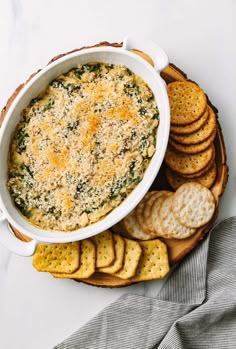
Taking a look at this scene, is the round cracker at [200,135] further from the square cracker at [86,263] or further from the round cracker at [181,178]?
the square cracker at [86,263]

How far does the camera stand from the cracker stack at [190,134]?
2.17 meters

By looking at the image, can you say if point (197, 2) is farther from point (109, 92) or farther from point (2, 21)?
point (2, 21)

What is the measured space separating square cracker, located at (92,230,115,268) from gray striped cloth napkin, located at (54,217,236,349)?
0.15 metres

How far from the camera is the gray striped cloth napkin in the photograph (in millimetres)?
2211

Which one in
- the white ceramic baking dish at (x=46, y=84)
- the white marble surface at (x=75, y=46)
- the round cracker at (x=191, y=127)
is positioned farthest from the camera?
the white marble surface at (x=75, y=46)

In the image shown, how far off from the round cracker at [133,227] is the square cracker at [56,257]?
17 centimetres

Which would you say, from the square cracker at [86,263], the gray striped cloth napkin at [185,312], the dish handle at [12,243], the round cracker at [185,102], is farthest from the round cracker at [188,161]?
the dish handle at [12,243]

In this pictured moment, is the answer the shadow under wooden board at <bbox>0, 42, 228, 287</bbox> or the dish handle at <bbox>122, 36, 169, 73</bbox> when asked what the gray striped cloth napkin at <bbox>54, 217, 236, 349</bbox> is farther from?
the dish handle at <bbox>122, 36, 169, 73</bbox>

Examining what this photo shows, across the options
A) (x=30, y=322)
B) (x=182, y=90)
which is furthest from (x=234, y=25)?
(x=30, y=322)

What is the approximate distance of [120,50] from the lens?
206cm

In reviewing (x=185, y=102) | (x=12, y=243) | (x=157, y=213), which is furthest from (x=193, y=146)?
(x=12, y=243)

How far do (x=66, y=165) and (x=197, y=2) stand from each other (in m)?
0.76

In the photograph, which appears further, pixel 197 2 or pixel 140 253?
pixel 197 2

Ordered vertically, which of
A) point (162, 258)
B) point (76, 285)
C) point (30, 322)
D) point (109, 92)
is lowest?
point (30, 322)
